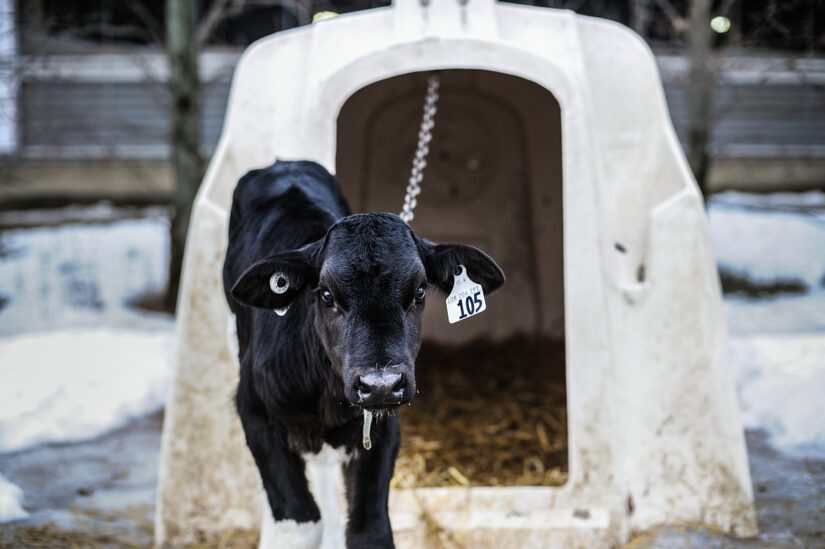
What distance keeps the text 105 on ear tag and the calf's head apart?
3cm

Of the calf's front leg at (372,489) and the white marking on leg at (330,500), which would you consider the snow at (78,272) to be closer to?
the white marking on leg at (330,500)

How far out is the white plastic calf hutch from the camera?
15.6ft

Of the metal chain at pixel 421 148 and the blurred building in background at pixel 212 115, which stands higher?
the metal chain at pixel 421 148

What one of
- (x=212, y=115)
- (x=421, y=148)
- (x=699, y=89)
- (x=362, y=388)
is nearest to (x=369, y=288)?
(x=362, y=388)

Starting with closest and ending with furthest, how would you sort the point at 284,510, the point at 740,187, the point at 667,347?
the point at 284,510 → the point at 667,347 → the point at 740,187

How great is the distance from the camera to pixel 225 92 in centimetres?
1566

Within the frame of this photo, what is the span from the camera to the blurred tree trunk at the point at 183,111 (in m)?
9.37

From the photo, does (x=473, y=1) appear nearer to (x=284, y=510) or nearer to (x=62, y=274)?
(x=284, y=510)

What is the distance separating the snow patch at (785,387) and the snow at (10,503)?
15.6ft

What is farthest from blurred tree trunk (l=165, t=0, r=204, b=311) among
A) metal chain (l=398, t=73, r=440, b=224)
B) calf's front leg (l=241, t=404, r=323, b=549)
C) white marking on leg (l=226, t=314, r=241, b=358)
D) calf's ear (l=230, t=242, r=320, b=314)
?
calf's ear (l=230, t=242, r=320, b=314)

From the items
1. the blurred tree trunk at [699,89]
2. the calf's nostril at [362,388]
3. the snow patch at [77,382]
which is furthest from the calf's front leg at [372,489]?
the blurred tree trunk at [699,89]

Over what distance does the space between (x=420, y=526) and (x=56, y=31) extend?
965 cm

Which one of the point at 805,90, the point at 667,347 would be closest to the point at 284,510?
the point at 667,347

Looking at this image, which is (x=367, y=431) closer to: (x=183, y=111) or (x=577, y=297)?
(x=577, y=297)
